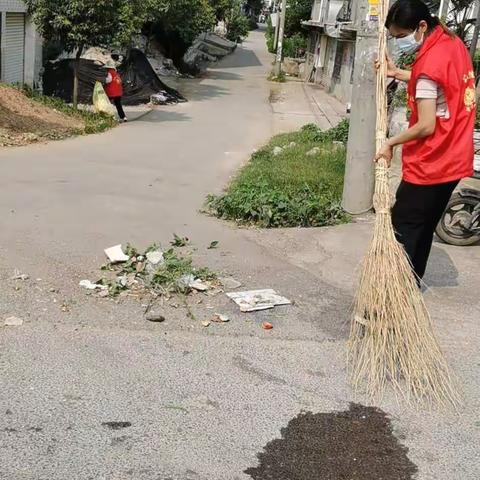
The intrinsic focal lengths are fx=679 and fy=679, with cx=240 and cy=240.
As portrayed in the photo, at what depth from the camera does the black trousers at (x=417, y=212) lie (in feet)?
13.2

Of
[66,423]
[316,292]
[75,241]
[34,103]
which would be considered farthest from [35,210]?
[34,103]

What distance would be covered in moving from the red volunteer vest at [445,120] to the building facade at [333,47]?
19577mm

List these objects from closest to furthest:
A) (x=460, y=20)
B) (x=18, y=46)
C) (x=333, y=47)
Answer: (x=460, y=20)
(x=18, y=46)
(x=333, y=47)

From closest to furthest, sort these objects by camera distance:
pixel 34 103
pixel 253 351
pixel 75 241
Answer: pixel 253 351, pixel 75 241, pixel 34 103

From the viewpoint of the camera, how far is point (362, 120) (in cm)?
681

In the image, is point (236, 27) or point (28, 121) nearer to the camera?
point (28, 121)

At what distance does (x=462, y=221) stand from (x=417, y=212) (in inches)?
93.4

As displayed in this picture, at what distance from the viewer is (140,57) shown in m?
21.4

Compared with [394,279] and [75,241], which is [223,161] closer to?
[75,241]

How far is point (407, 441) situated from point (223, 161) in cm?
877

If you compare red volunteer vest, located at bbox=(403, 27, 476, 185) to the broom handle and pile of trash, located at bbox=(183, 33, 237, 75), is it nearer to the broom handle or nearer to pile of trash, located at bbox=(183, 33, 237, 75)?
the broom handle

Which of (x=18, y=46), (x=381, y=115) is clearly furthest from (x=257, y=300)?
(x=18, y=46)

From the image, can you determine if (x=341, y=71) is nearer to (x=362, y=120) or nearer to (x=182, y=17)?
(x=182, y=17)

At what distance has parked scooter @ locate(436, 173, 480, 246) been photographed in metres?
6.16
